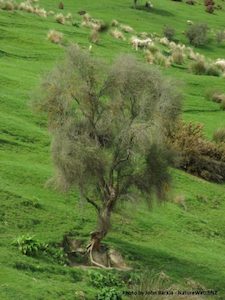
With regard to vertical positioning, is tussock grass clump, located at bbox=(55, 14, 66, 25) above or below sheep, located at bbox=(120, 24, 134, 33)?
above

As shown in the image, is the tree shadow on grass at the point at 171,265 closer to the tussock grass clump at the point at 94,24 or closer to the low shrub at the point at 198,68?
the low shrub at the point at 198,68

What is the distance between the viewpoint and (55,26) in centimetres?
4797

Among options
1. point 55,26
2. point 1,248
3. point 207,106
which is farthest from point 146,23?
point 1,248

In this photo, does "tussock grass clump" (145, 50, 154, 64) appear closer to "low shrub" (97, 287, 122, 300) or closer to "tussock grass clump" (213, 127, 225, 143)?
"tussock grass clump" (213, 127, 225, 143)

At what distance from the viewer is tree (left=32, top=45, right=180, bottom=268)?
1945 cm

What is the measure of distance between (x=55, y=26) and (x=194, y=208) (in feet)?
78.4

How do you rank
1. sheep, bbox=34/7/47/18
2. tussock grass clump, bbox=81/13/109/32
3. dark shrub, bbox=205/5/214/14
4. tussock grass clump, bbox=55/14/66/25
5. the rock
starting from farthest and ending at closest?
dark shrub, bbox=205/5/214/14 → tussock grass clump, bbox=81/13/109/32 → sheep, bbox=34/7/47/18 → tussock grass clump, bbox=55/14/66/25 → the rock

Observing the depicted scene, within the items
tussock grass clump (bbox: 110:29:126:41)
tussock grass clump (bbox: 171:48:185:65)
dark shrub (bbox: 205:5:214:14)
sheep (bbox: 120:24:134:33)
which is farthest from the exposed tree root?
dark shrub (bbox: 205:5:214:14)

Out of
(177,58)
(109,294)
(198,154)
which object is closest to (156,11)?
(177,58)

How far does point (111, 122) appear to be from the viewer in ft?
65.2

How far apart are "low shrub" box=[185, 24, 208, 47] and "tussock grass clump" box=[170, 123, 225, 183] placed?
29200mm

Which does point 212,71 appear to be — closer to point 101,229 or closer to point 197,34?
point 197,34

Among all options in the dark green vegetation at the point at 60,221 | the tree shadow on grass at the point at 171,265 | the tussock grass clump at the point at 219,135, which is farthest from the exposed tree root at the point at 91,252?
the tussock grass clump at the point at 219,135

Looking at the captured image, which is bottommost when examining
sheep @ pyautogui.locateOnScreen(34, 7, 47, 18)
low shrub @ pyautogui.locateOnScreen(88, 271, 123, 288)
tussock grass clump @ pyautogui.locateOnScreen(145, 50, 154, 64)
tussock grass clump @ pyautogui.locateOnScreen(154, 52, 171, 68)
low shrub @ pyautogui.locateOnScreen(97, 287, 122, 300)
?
low shrub @ pyautogui.locateOnScreen(88, 271, 123, 288)
